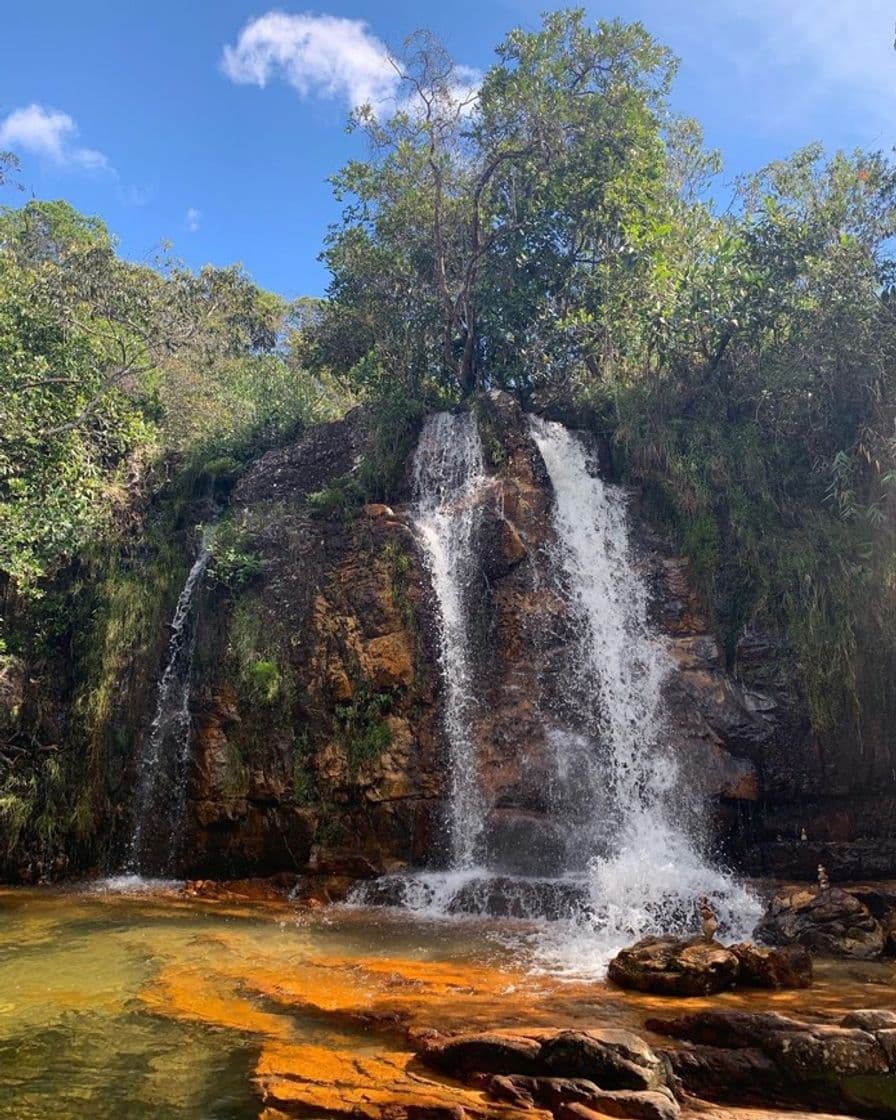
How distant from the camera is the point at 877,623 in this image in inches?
475

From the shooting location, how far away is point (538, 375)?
1836cm

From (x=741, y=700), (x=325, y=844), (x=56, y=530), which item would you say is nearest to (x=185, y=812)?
(x=325, y=844)

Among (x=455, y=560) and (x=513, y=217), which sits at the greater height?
(x=513, y=217)

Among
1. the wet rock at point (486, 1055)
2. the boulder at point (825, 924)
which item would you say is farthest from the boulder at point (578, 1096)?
the boulder at point (825, 924)

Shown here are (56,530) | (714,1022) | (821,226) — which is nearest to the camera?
(714,1022)

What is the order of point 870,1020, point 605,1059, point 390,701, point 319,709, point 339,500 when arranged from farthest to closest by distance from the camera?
1. point 339,500
2. point 319,709
3. point 390,701
4. point 870,1020
5. point 605,1059

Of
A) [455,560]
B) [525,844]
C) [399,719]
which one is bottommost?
[525,844]

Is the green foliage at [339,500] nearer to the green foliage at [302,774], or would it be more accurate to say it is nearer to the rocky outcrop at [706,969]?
the green foliage at [302,774]

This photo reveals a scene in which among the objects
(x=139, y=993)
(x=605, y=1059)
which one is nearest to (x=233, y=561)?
(x=139, y=993)

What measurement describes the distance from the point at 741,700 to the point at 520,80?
541 inches

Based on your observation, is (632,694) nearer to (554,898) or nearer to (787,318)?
(554,898)

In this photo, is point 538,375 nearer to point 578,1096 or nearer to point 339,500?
point 339,500

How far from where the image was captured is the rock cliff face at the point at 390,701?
38.2 feet

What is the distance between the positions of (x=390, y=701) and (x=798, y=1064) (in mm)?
8433
